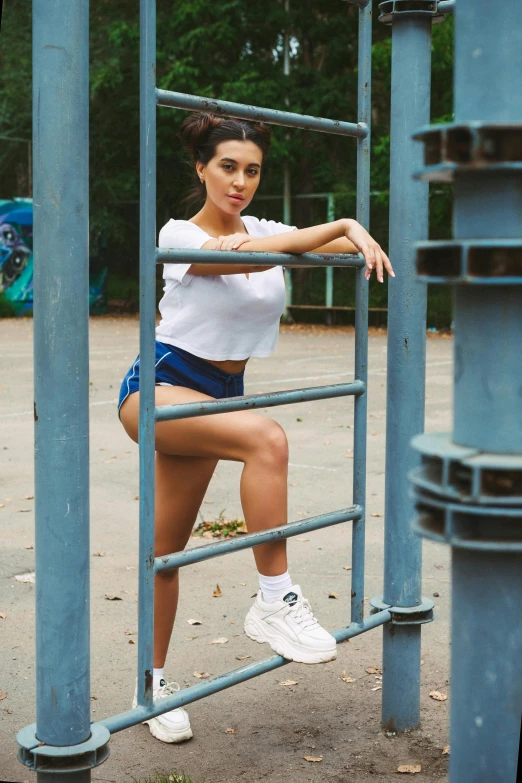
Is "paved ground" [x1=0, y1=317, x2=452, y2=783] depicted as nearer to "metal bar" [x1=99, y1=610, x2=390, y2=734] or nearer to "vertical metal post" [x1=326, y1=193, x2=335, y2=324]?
"metal bar" [x1=99, y1=610, x2=390, y2=734]

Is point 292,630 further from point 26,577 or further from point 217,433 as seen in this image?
point 26,577

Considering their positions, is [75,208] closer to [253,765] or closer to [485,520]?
[485,520]

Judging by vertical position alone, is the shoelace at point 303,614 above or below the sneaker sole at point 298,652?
above

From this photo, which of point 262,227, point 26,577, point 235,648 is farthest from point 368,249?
point 26,577

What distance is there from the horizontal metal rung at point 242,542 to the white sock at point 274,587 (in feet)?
0.64

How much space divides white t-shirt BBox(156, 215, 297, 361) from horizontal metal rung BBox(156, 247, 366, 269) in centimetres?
25

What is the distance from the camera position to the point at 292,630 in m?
2.78

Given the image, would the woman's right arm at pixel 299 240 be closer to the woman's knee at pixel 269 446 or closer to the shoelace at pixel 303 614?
the woman's knee at pixel 269 446

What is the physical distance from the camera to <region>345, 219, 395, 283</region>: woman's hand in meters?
2.46

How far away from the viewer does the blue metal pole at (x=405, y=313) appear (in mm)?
2922

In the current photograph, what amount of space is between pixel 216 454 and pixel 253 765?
0.91m

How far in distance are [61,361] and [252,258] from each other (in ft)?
2.06

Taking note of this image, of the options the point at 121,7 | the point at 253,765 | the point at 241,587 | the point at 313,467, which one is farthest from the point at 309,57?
the point at 253,765

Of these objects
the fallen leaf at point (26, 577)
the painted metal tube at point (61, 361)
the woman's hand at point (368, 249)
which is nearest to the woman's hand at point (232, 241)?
the woman's hand at point (368, 249)
